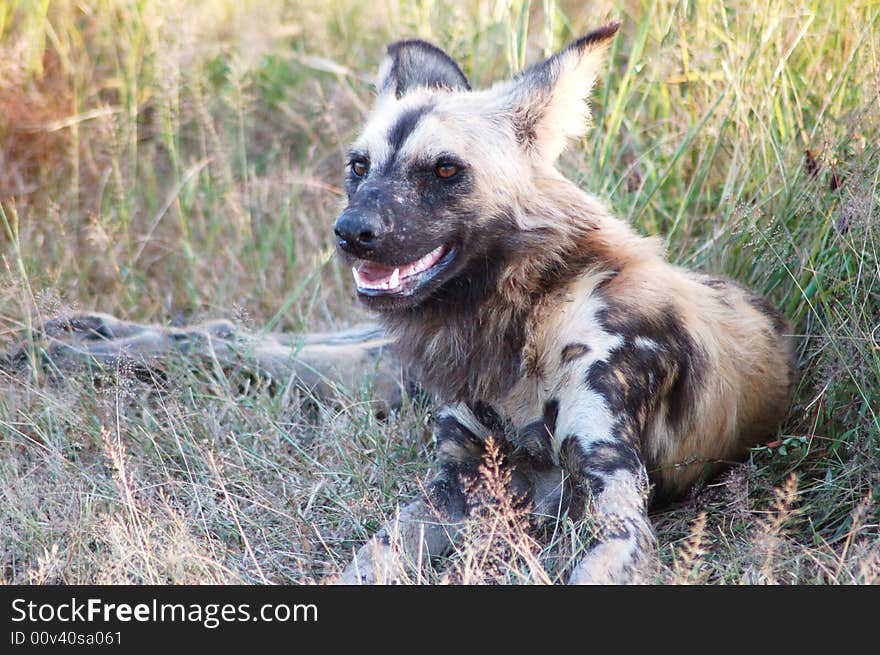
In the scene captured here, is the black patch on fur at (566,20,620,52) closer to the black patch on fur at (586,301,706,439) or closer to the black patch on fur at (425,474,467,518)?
the black patch on fur at (586,301,706,439)

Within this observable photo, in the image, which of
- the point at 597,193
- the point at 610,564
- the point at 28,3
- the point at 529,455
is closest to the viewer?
the point at 610,564

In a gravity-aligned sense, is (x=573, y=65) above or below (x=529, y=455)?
above

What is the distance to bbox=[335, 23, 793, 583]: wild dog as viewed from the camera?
3074mm

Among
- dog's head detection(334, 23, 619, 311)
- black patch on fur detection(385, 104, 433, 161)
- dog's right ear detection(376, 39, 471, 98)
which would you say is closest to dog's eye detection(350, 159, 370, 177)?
dog's head detection(334, 23, 619, 311)

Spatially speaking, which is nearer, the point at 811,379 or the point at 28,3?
the point at 811,379

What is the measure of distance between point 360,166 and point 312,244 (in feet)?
6.51

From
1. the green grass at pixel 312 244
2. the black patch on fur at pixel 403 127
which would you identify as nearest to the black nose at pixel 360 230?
the black patch on fur at pixel 403 127

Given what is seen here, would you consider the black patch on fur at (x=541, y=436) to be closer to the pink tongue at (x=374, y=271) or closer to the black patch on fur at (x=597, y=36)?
the pink tongue at (x=374, y=271)

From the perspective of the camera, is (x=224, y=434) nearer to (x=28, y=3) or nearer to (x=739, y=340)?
(x=739, y=340)

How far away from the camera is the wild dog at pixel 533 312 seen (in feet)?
10.1

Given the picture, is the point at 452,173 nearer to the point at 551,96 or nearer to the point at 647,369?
the point at 551,96
